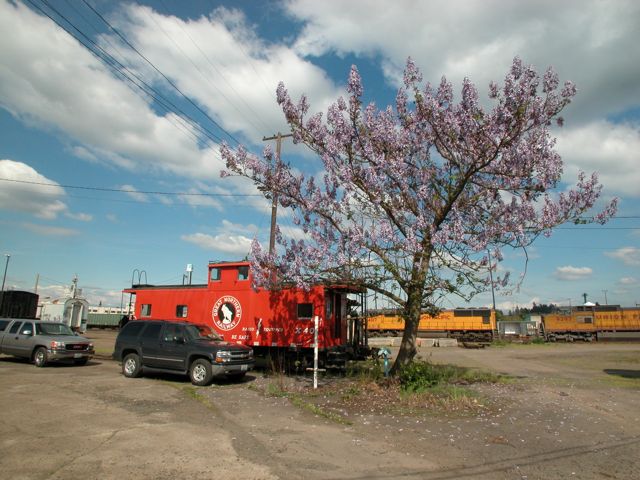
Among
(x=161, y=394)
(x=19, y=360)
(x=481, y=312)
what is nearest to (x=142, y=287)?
(x=19, y=360)

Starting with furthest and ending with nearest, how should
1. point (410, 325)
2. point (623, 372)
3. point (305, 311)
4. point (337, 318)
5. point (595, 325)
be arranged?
point (595, 325) < point (623, 372) < point (337, 318) < point (305, 311) < point (410, 325)

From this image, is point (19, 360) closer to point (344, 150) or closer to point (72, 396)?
point (72, 396)

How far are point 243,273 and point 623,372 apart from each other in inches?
637

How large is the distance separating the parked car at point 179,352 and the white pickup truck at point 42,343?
117 inches

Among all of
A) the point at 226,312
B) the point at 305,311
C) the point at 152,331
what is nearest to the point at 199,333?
the point at 152,331

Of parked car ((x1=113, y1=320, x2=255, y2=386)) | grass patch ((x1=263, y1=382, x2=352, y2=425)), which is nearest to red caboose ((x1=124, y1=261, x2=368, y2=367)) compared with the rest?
parked car ((x1=113, y1=320, x2=255, y2=386))

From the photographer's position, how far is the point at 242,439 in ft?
25.1

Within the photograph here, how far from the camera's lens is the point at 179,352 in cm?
1410

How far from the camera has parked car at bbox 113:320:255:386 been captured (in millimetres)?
13688

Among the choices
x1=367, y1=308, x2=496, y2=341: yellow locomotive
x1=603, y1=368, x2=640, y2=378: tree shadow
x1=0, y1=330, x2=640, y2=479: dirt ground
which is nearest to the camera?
x1=0, y1=330, x2=640, y2=479: dirt ground

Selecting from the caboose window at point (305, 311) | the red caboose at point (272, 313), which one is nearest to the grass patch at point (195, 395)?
the red caboose at point (272, 313)

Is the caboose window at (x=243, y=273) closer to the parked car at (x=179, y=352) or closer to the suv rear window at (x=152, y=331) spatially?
the parked car at (x=179, y=352)

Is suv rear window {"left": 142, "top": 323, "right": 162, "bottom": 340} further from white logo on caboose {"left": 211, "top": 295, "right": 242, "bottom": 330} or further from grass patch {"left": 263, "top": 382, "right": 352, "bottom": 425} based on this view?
grass patch {"left": 263, "top": 382, "right": 352, "bottom": 425}

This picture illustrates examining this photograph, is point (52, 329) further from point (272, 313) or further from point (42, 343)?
point (272, 313)
